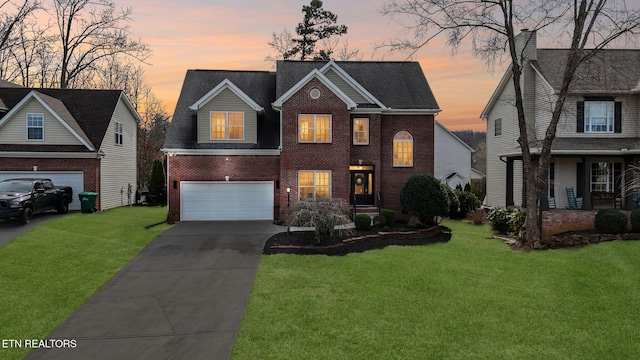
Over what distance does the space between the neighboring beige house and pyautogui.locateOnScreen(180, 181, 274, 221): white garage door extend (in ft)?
21.5

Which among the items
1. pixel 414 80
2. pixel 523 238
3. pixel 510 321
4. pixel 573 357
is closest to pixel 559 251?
pixel 523 238

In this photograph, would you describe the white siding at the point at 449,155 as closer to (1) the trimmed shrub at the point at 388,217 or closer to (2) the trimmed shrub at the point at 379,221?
(2) the trimmed shrub at the point at 379,221

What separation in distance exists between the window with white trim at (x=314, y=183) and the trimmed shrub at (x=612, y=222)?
11.9m

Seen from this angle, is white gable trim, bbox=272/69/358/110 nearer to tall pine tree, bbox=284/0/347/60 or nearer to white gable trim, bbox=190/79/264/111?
white gable trim, bbox=190/79/264/111

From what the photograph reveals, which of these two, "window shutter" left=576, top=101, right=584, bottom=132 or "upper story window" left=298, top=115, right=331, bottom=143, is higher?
"window shutter" left=576, top=101, right=584, bottom=132

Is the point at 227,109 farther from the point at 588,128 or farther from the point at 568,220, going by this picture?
the point at 588,128

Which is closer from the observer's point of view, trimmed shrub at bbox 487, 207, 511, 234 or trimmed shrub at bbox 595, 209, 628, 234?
trimmed shrub at bbox 595, 209, 628, 234

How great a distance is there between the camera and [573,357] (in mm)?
6668

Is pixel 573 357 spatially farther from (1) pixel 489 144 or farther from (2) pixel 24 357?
(1) pixel 489 144

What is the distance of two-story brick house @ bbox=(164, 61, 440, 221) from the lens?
18672 mm

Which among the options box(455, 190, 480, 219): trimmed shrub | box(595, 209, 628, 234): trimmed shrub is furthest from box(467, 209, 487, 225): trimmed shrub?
box(595, 209, 628, 234): trimmed shrub

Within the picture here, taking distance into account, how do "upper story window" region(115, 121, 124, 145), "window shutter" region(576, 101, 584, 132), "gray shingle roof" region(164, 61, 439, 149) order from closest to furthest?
"window shutter" region(576, 101, 584, 132) → "gray shingle roof" region(164, 61, 439, 149) → "upper story window" region(115, 121, 124, 145)

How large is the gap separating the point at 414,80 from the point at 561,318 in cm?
1694

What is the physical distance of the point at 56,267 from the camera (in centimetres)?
1127
